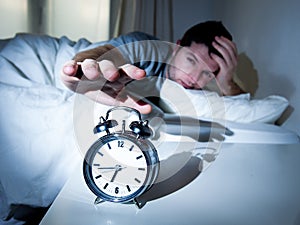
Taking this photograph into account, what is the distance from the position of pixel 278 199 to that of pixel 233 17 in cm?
134

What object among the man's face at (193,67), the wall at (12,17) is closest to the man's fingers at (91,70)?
the man's face at (193,67)

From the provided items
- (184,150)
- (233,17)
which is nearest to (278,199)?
(184,150)

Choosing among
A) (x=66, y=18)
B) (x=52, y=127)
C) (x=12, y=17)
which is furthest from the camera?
(x=66, y=18)

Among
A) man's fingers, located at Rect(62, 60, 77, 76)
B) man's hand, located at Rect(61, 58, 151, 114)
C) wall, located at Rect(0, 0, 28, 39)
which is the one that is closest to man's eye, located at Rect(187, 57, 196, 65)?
man's hand, located at Rect(61, 58, 151, 114)

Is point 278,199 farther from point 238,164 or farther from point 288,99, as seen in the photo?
point 288,99

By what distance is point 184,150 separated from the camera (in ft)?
2.66

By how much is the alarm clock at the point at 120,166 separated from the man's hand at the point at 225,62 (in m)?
0.78

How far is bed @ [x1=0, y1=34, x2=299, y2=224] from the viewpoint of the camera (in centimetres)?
82

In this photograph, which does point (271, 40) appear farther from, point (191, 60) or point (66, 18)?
point (66, 18)

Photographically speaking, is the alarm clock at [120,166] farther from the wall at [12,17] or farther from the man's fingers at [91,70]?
the wall at [12,17]

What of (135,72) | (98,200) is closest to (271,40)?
(135,72)

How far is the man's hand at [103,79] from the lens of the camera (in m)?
0.53

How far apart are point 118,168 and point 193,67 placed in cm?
72

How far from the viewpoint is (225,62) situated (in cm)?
126
